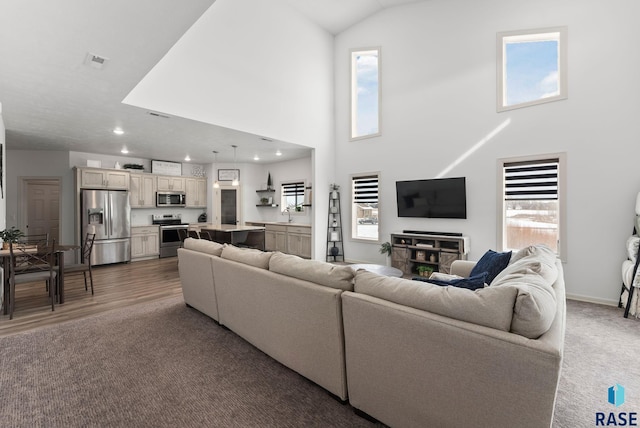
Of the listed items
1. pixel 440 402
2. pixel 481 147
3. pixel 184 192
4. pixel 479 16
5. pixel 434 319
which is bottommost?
pixel 440 402

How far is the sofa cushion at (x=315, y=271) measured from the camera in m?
1.85

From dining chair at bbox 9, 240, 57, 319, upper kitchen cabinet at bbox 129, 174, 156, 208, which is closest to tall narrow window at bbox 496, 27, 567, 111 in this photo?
dining chair at bbox 9, 240, 57, 319

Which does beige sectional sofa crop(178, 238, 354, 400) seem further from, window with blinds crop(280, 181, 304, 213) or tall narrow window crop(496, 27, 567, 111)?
window with blinds crop(280, 181, 304, 213)

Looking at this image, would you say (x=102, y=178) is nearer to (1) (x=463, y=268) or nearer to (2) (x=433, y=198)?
(2) (x=433, y=198)

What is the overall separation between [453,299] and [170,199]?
806 cm

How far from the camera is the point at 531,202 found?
4484 mm

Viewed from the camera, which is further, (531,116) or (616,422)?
(531,116)

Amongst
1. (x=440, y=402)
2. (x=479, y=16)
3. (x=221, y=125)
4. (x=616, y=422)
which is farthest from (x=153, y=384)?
(x=479, y=16)

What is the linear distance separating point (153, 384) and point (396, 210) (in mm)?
5008

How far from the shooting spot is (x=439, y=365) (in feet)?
4.38

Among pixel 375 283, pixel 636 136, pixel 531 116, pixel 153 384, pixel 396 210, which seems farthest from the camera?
pixel 396 210

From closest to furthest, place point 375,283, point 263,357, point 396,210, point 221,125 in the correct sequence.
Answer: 1. point 375,283
2. point 263,357
3. point 221,125
4. point 396,210

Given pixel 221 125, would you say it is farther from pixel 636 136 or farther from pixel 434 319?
pixel 636 136

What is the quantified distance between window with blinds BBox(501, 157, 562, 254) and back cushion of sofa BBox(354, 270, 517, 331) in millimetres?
3976
